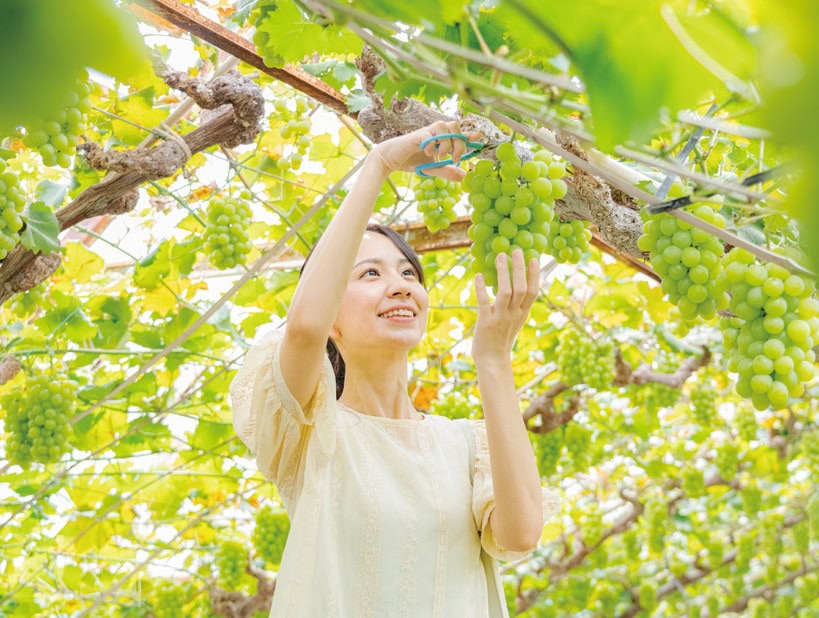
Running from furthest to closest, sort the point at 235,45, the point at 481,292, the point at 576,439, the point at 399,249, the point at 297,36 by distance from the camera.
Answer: the point at 576,439, the point at 235,45, the point at 399,249, the point at 297,36, the point at 481,292

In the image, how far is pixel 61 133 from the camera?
1.67m

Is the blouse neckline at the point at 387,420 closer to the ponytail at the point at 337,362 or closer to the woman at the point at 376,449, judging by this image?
the woman at the point at 376,449

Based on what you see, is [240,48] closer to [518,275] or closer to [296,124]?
[296,124]

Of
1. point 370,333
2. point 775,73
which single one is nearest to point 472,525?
point 370,333

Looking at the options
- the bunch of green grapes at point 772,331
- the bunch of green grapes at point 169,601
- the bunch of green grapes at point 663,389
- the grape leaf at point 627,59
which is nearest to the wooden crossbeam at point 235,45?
the bunch of green grapes at point 772,331

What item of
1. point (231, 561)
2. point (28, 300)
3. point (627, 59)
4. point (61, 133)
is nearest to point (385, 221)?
point (28, 300)

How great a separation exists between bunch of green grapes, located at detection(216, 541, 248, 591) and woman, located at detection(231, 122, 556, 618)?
307 cm

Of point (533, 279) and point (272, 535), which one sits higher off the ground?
point (272, 535)

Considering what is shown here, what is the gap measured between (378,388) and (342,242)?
0.56m

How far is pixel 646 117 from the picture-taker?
1.52 ft

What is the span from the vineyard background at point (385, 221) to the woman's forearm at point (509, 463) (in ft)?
1.06

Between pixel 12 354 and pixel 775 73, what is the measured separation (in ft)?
9.59

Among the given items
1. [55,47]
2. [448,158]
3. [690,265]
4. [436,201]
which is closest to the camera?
[55,47]

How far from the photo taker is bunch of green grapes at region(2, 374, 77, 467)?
2697mm
